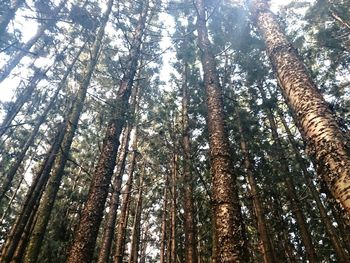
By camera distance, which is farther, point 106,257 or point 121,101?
point 106,257

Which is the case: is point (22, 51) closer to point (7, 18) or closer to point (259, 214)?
point (7, 18)

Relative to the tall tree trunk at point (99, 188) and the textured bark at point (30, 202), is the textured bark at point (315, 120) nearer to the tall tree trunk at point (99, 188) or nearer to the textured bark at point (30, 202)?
the tall tree trunk at point (99, 188)

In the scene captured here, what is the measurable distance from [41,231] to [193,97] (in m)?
8.12

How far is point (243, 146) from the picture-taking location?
430 inches

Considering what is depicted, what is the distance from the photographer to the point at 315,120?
2.91m

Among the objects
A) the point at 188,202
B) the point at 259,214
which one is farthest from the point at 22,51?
the point at 259,214

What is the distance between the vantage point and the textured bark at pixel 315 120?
2.42 meters

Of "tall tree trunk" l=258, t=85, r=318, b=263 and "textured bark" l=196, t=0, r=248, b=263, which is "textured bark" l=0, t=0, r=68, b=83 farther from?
"tall tree trunk" l=258, t=85, r=318, b=263

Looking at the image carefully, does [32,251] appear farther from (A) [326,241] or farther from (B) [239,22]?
(A) [326,241]

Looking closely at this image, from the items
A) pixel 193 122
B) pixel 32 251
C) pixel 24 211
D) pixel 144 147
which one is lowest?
pixel 32 251

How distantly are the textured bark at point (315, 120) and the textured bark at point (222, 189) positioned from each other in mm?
1765

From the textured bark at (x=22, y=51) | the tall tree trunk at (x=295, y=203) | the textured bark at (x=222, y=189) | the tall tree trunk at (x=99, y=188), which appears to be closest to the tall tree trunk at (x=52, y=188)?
the tall tree trunk at (x=99, y=188)

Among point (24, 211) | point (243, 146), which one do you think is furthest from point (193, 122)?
point (24, 211)

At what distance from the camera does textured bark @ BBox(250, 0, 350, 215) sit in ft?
7.95
